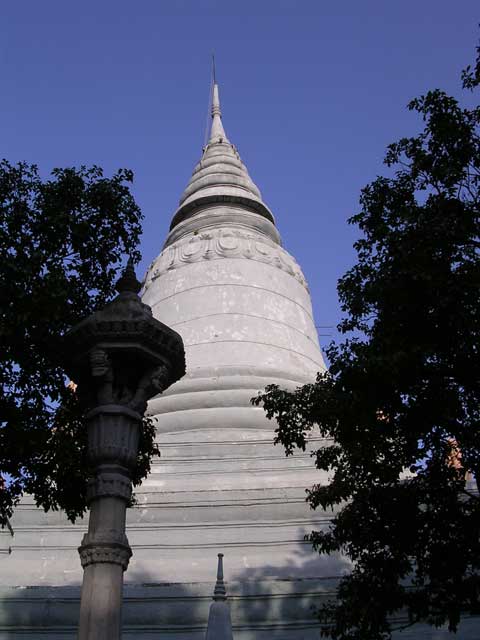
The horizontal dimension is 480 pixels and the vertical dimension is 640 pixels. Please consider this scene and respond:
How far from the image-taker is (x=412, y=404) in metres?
8.44

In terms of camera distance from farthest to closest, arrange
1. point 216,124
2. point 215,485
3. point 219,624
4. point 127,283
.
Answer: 1. point 216,124
2. point 215,485
3. point 219,624
4. point 127,283

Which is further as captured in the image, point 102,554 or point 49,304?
point 49,304

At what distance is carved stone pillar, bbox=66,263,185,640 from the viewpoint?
5.83m

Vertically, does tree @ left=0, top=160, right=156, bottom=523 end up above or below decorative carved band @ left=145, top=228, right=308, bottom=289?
below

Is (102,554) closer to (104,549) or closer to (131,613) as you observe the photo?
(104,549)

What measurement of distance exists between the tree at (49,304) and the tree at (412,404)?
2.26 meters

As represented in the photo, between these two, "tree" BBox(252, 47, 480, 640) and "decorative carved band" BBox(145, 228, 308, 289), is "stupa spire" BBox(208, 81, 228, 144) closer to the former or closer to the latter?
"decorative carved band" BBox(145, 228, 308, 289)

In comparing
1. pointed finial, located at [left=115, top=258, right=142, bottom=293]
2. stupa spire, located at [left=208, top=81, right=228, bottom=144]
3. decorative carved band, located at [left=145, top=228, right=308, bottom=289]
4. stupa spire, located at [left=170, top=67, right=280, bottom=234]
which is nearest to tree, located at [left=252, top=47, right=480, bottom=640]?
pointed finial, located at [left=115, top=258, right=142, bottom=293]

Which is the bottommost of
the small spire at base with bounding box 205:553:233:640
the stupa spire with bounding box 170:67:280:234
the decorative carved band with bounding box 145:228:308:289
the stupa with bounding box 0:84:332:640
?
the small spire at base with bounding box 205:553:233:640

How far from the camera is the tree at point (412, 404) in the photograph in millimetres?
7863

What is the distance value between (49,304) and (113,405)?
204 cm

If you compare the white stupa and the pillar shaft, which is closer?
the pillar shaft

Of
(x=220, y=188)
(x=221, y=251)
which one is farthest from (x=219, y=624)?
(x=220, y=188)

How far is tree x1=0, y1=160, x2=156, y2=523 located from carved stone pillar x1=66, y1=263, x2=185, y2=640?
4.37ft
